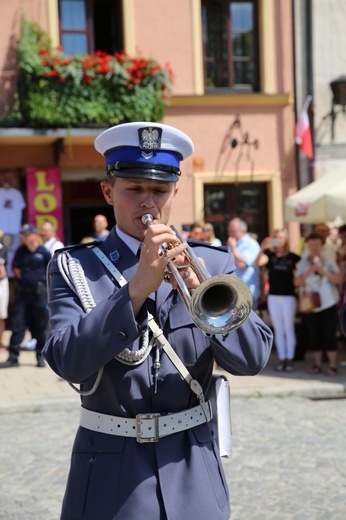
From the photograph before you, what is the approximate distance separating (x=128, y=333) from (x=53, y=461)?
169 inches

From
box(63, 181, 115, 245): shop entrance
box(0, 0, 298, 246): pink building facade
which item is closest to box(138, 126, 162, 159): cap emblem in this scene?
box(0, 0, 298, 246): pink building facade

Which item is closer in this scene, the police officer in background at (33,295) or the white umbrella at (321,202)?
the white umbrella at (321,202)

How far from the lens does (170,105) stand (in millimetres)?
14914

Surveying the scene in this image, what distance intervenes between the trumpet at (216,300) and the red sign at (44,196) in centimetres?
1193

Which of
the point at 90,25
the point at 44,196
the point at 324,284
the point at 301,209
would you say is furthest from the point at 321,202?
the point at 90,25

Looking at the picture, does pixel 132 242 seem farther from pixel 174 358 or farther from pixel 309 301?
pixel 309 301

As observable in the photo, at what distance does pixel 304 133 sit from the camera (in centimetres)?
1505

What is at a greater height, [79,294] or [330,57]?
[330,57]

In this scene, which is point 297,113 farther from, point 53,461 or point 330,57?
point 53,461

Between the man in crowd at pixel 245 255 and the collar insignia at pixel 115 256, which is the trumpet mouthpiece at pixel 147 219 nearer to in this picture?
the collar insignia at pixel 115 256

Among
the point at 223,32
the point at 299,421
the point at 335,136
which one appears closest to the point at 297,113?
the point at 335,136

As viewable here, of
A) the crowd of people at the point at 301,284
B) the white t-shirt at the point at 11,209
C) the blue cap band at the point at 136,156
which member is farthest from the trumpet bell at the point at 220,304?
the white t-shirt at the point at 11,209

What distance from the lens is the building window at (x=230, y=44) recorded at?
15383 millimetres

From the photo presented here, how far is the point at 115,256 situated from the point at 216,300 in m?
0.46
